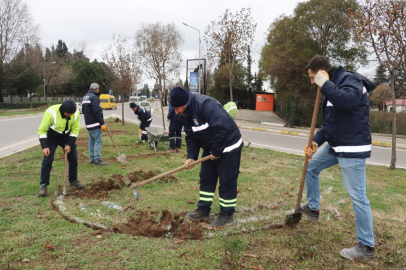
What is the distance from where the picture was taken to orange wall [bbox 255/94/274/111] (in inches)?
1422

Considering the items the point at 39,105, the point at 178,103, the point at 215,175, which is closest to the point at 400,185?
the point at 215,175

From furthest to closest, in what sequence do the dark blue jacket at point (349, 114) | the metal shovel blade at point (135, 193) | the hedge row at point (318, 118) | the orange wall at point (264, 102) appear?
the orange wall at point (264, 102)
the hedge row at point (318, 118)
the metal shovel blade at point (135, 193)
the dark blue jacket at point (349, 114)

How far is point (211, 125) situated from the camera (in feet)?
11.8

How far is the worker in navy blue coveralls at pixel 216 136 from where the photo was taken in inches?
143

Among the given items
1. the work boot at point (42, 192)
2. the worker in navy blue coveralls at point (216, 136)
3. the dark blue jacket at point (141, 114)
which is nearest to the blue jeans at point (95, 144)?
the work boot at point (42, 192)

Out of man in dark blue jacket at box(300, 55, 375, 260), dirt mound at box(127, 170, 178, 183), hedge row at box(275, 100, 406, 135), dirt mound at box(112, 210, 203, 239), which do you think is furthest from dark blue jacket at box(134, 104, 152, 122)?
hedge row at box(275, 100, 406, 135)

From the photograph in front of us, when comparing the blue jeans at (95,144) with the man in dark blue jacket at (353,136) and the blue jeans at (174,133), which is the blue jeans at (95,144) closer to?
the blue jeans at (174,133)

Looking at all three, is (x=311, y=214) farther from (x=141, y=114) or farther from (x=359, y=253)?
(x=141, y=114)

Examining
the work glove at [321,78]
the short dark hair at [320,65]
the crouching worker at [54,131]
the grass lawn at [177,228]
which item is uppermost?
the short dark hair at [320,65]

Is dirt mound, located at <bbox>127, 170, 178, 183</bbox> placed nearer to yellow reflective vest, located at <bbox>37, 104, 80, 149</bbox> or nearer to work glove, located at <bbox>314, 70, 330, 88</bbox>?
yellow reflective vest, located at <bbox>37, 104, 80, 149</bbox>

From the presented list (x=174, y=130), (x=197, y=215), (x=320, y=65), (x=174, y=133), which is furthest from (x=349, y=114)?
(x=174, y=133)

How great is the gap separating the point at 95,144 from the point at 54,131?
232cm

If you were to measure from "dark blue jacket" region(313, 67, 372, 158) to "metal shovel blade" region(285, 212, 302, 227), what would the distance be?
1.00 metres

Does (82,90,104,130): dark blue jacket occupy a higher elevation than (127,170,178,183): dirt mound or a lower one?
higher
